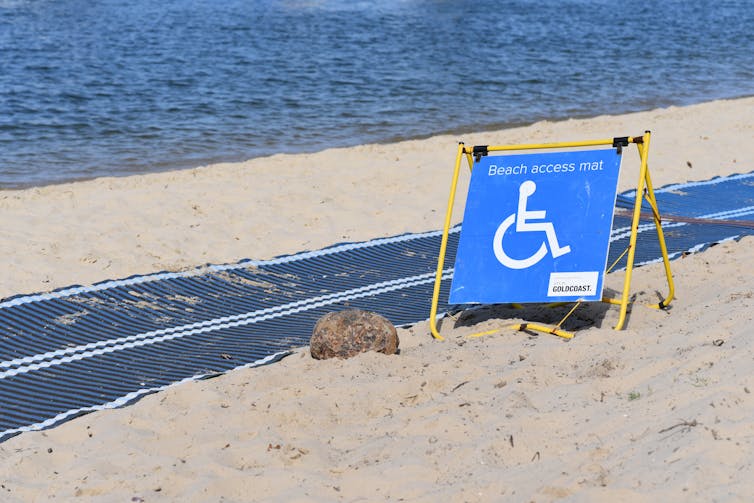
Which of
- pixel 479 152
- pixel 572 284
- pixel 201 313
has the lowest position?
pixel 201 313

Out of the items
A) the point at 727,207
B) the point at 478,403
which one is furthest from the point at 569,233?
the point at 727,207

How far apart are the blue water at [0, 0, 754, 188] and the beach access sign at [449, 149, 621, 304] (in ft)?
27.8

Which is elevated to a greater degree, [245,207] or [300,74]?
[300,74]

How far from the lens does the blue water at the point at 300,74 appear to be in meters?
15.1

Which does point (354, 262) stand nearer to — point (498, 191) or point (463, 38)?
point (498, 191)

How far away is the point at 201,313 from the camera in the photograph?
6.65 metres

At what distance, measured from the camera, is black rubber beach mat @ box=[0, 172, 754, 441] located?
543cm

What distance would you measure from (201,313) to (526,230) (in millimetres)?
2430

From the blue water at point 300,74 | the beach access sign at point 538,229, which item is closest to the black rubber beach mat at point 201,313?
the beach access sign at point 538,229

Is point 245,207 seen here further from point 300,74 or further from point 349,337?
point 300,74

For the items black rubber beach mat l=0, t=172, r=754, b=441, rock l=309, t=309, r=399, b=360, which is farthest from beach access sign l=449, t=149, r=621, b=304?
black rubber beach mat l=0, t=172, r=754, b=441

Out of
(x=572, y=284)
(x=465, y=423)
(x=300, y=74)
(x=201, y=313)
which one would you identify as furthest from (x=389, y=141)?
(x=465, y=423)

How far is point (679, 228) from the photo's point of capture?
816 centimetres

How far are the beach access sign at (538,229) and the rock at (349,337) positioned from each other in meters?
0.58
